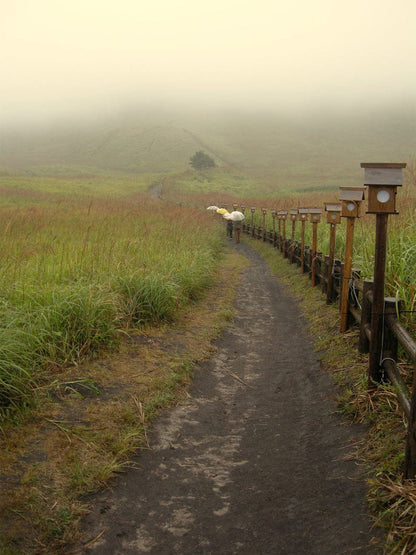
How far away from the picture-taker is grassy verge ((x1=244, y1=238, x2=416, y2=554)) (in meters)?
2.63

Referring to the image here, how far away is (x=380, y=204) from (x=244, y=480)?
2437 millimetres

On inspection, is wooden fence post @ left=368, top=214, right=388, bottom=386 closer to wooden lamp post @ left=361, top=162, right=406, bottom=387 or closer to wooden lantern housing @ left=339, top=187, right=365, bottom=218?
wooden lamp post @ left=361, top=162, right=406, bottom=387

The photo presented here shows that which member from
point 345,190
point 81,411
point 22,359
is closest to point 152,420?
point 81,411

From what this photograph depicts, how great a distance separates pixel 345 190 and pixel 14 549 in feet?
18.1

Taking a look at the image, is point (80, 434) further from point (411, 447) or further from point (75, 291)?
point (411, 447)

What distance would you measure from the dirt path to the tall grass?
1.25 m

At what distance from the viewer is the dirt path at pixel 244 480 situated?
114 inches

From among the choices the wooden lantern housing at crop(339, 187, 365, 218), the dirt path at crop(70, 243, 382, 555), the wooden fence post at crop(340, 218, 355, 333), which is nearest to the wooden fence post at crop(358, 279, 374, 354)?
the dirt path at crop(70, 243, 382, 555)

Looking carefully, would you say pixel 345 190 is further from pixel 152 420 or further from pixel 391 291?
pixel 152 420

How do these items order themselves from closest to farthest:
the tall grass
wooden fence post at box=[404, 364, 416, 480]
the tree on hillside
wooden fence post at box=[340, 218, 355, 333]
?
wooden fence post at box=[404, 364, 416, 480] → the tall grass → wooden fence post at box=[340, 218, 355, 333] → the tree on hillside

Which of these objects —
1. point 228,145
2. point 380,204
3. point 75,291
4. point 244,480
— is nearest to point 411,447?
point 244,480

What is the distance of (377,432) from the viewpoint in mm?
3689

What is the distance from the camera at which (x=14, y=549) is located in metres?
2.64

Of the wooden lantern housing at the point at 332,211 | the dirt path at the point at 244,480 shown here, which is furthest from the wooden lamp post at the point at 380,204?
the wooden lantern housing at the point at 332,211
